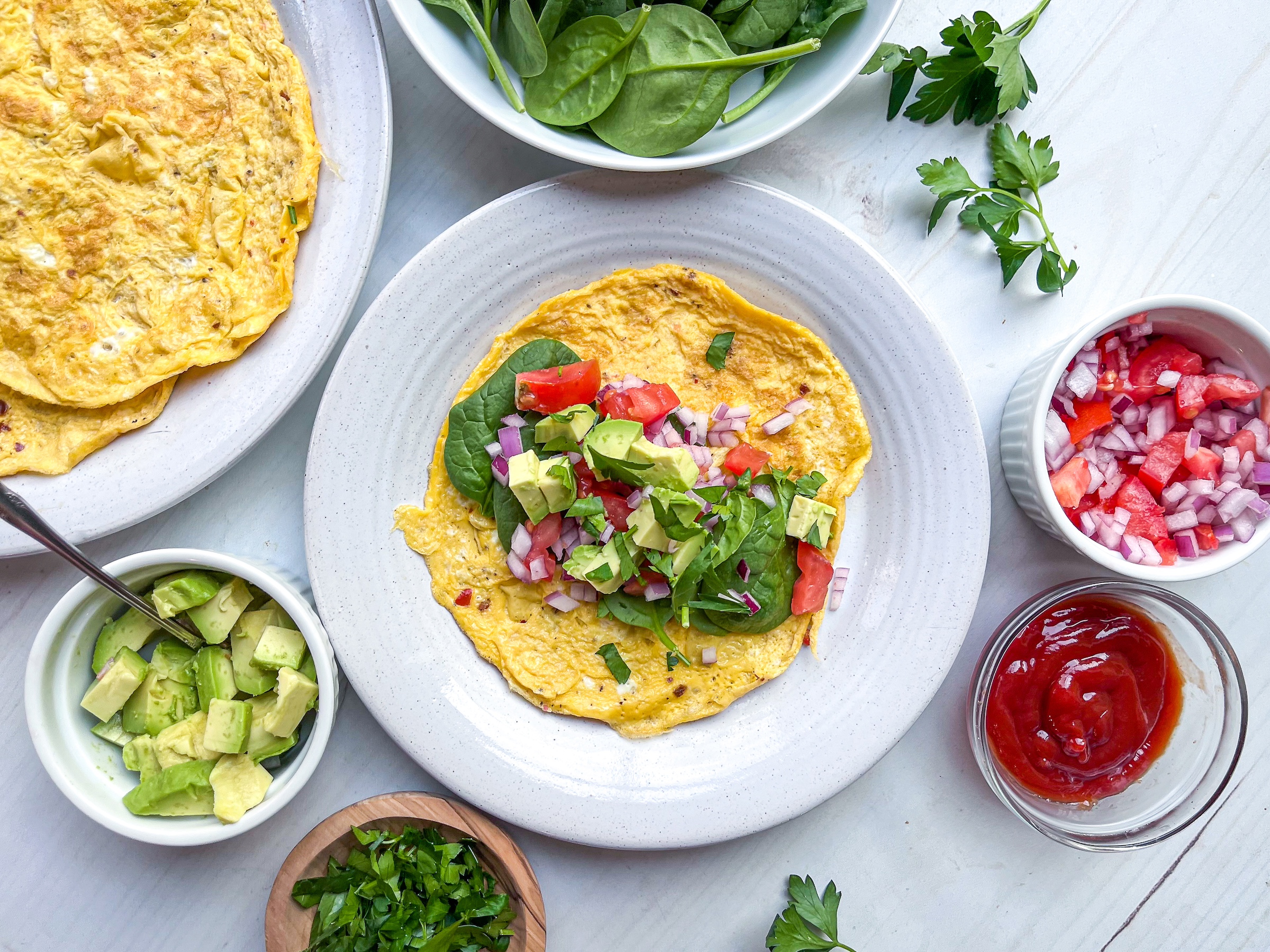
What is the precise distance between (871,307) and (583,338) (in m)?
0.85

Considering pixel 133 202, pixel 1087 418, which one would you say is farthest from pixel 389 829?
pixel 1087 418

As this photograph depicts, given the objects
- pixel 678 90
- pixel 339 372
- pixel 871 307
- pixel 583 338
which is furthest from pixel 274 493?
pixel 871 307

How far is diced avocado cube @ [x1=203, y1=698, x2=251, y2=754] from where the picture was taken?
222 cm

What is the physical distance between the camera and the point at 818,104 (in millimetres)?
2143

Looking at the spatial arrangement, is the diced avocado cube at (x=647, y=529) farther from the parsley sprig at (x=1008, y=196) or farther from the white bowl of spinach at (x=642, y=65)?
the parsley sprig at (x=1008, y=196)

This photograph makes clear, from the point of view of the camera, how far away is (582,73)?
212 centimetres

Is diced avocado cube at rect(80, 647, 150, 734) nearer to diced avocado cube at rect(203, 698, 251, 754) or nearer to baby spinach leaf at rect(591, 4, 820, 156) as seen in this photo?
diced avocado cube at rect(203, 698, 251, 754)

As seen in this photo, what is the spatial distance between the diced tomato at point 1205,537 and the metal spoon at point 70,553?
2987 millimetres

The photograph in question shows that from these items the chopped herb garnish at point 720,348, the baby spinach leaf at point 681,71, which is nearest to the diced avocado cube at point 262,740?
the chopped herb garnish at point 720,348

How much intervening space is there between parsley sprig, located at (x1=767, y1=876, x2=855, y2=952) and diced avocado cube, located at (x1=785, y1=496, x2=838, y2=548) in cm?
115

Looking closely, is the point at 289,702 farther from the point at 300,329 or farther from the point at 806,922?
the point at 806,922

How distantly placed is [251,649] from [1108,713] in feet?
8.38

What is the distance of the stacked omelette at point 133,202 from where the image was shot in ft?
7.12

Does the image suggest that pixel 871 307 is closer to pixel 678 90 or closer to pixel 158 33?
pixel 678 90
